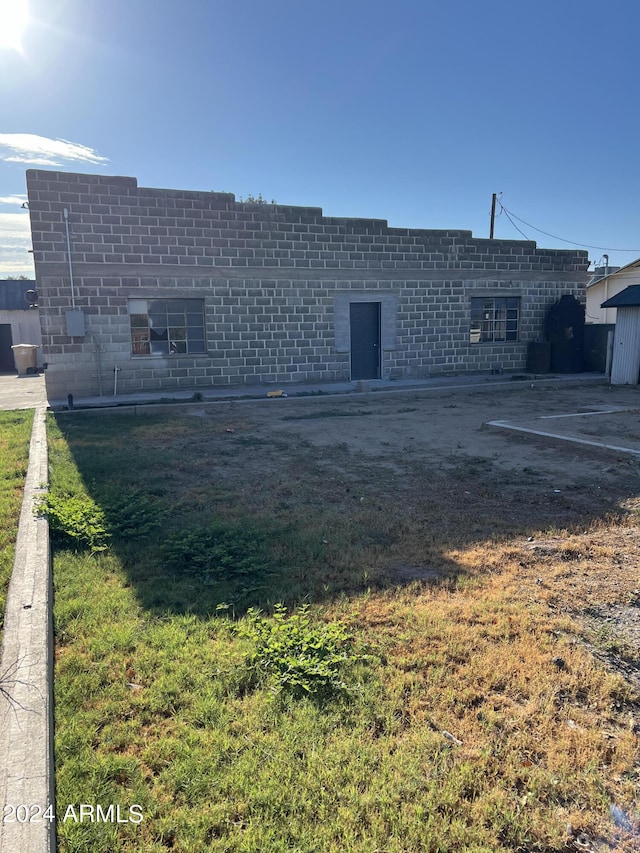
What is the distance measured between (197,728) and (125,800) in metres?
0.48

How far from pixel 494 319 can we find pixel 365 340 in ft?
17.1

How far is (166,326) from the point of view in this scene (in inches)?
634

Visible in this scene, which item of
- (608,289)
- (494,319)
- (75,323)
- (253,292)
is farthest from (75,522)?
(608,289)

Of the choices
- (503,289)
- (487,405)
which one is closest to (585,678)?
(487,405)

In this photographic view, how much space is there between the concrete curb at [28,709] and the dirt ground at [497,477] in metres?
2.47

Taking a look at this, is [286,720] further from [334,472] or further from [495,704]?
[334,472]

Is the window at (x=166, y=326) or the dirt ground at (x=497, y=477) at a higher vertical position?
the window at (x=166, y=326)

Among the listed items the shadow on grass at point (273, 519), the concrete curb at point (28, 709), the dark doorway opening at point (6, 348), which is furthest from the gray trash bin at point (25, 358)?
the concrete curb at point (28, 709)

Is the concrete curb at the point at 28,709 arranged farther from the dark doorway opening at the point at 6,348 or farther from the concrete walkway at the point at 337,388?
the dark doorway opening at the point at 6,348

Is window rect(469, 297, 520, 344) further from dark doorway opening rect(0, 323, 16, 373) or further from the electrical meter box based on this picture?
dark doorway opening rect(0, 323, 16, 373)

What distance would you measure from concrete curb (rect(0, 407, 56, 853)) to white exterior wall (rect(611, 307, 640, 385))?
1722cm

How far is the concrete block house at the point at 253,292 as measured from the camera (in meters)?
14.8

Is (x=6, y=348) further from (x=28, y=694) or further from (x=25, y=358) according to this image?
(x=28, y=694)

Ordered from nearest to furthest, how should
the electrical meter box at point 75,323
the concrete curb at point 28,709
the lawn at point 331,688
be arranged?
the concrete curb at point 28,709 < the lawn at point 331,688 < the electrical meter box at point 75,323
